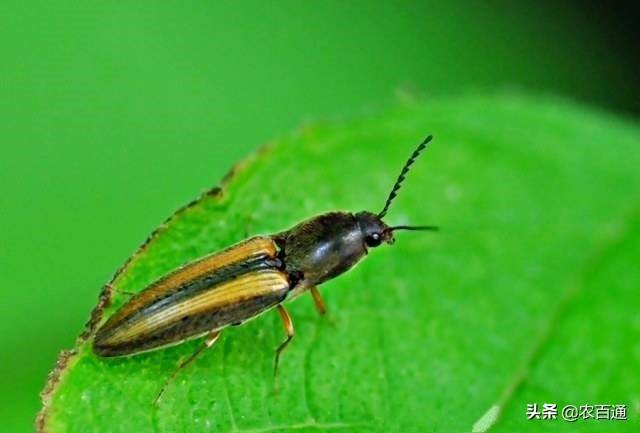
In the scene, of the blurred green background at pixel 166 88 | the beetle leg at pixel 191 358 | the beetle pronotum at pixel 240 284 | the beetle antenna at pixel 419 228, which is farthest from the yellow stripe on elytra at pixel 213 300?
the blurred green background at pixel 166 88

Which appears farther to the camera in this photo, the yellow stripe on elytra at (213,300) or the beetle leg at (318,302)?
the beetle leg at (318,302)

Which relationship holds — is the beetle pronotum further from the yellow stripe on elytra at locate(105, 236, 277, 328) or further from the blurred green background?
the blurred green background

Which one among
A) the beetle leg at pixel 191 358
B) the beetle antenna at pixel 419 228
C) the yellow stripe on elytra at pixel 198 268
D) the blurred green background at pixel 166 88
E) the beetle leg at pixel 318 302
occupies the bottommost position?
the beetle leg at pixel 191 358

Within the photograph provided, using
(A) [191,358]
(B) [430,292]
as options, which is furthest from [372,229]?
(A) [191,358]

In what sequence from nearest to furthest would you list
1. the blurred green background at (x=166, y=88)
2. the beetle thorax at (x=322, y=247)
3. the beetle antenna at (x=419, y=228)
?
the beetle thorax at (x=322, y=247), the beetle antenna at (x=419, y=228), the blurred green background at (x=166, y=88)

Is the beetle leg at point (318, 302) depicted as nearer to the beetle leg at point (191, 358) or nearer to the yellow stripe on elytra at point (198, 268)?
the yellow stripe on elytra at point (198, 268)

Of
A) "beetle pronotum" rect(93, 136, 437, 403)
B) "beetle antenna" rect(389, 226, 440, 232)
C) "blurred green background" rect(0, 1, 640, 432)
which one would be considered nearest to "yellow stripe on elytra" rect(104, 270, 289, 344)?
"beetle pronotum" rect(93, 136, 437, 403)
